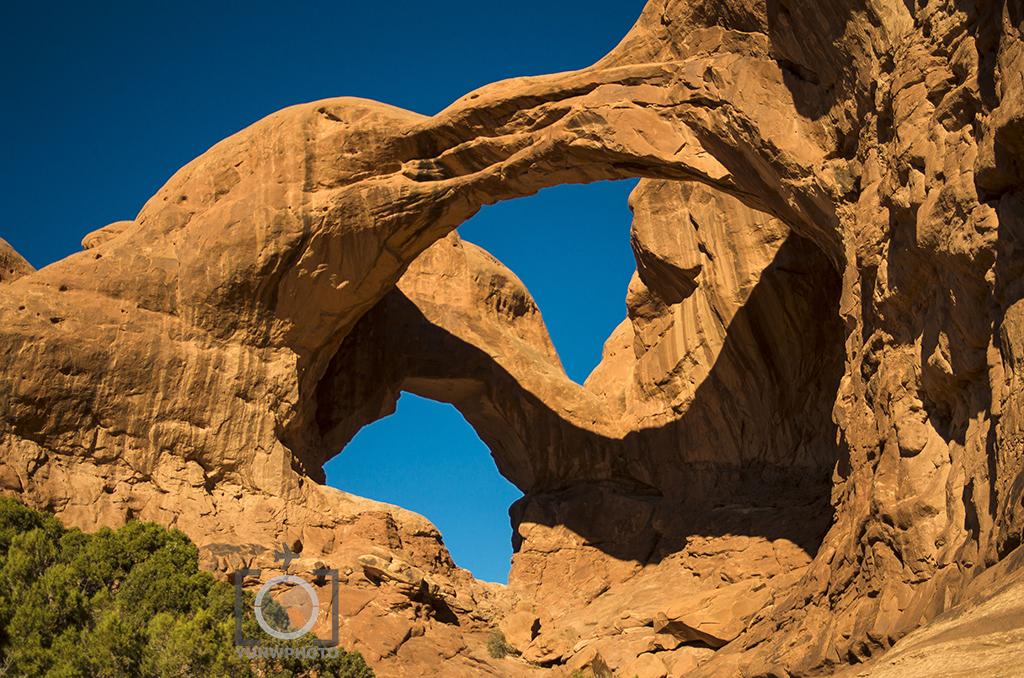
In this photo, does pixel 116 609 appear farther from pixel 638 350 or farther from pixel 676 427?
pixel 638 350

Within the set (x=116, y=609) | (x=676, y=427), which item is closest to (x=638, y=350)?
(x=676, y=427)

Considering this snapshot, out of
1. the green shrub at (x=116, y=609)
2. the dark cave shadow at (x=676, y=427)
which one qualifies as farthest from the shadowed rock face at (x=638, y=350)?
the green shrub at (x=116, y=609)

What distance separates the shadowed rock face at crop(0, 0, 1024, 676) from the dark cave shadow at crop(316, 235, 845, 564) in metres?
0.08

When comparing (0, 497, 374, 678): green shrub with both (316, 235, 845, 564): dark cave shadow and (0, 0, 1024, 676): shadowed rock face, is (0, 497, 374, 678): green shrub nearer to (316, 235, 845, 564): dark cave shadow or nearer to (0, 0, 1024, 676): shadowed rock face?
(0, 0, 1024, 676): shadowed rock face

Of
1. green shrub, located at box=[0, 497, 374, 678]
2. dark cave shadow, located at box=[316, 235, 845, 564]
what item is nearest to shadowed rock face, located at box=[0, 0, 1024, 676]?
dark cave shadow, located at box=[316, 235, 845, 564]

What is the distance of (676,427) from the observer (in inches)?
1209

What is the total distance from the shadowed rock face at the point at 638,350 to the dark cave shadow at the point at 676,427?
0.08 m

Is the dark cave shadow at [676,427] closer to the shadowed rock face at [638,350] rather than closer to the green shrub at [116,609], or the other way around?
the shadowed rock face at [638,350]

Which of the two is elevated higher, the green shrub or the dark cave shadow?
the dark cave shadow

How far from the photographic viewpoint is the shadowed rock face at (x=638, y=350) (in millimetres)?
16609

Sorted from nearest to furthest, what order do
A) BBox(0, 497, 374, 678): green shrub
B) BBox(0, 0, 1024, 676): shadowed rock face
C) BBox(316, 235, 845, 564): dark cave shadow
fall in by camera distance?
BBox(0, 0, 1024, 676): shadowed rock face
BBox(0, 497, 374, 678): green shrub
BBox(316, 235, 845, 564): dark cave shadow

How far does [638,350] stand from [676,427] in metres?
2.70

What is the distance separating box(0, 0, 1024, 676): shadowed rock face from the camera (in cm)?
1661

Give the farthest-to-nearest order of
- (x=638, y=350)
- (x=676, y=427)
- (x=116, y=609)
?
(x=638, y=350) → (x=676, y=427) → (x=116, y=609)
